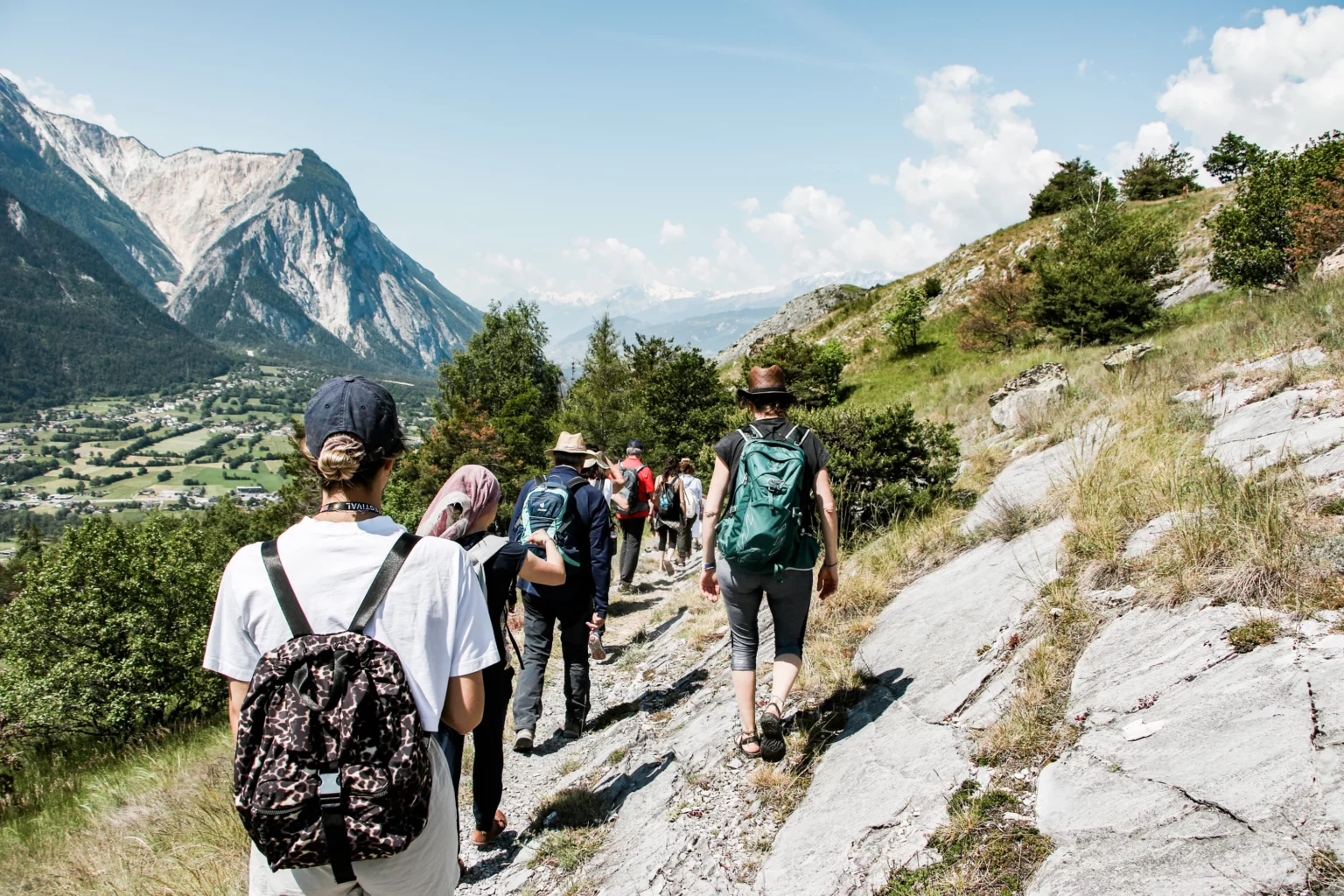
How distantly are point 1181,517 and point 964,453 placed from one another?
257 inches

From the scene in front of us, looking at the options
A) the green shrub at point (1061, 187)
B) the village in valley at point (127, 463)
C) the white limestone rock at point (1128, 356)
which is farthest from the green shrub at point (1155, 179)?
the village in valley at point (127, 463)

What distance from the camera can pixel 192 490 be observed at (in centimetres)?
12662

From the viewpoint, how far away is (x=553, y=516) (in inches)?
189

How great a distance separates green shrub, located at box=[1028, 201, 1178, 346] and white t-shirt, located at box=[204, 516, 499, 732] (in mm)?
19463

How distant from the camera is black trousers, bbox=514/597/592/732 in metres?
4.68

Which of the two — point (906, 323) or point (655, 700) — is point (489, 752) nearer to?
point (655, 700)

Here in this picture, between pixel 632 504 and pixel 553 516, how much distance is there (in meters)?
3.84

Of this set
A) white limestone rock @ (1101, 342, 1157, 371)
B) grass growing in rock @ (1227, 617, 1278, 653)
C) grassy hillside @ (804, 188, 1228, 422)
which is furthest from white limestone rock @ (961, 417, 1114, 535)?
grassy hillside @ (804, 188, 1228, 422)

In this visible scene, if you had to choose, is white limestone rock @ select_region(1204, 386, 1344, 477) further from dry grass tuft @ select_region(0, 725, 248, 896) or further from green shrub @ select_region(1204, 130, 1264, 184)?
green shrub @ select_region(1204, 130, 1264, 184)

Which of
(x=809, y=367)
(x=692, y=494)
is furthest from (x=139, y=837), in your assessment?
(x=809, y=367)

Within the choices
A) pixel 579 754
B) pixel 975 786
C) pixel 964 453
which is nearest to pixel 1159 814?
pixel 975 786

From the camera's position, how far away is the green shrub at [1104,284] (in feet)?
55.9

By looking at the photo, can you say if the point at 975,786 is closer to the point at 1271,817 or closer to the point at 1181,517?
the point at 1271,817

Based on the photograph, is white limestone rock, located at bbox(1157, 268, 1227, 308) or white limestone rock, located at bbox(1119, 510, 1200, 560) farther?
white limestone rock, located at bbox(1157, 268, 1227, 308)
